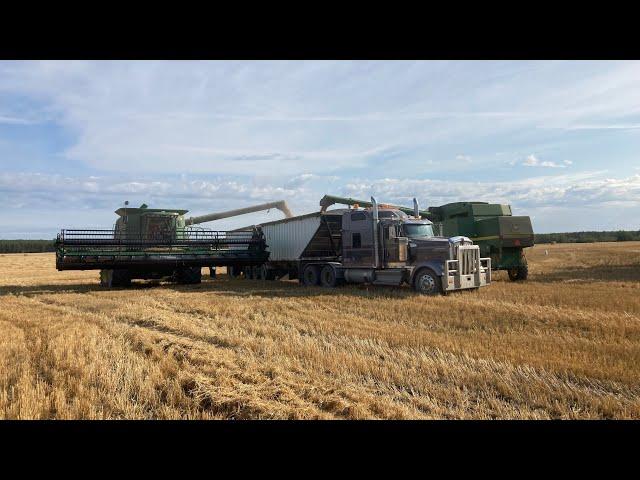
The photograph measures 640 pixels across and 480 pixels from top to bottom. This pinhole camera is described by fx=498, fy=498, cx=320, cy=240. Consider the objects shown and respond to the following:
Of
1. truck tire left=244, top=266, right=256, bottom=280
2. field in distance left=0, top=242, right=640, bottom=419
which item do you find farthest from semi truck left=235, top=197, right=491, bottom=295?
truck tire left=244, top=266, right=256, bottom=280

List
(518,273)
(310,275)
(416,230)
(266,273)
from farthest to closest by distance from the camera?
(266,273)
(518,273)
(310,275)
(416,230)

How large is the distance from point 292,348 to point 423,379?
224cm

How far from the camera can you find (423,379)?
19.0 ft

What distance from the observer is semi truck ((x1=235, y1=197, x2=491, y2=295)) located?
1507cm

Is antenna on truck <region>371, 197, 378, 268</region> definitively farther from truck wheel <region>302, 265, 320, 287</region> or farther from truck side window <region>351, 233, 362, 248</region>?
truck wheel <region>302, 265, 320, 287</region>

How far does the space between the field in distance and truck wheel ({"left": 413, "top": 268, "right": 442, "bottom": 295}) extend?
2615 mm

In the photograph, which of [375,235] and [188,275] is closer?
[375,235]

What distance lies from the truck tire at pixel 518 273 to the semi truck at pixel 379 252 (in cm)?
347

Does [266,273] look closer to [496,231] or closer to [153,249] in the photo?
[153,249]

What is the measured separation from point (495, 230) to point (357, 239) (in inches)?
235

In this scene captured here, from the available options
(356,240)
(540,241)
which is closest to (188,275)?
(356,240)

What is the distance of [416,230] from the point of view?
54.3 feet

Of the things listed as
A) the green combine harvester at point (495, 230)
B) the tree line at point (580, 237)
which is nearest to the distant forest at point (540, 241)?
the tree line at point (580, 237)

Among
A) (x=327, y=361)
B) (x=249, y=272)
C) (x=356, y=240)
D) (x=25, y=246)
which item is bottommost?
(x=327, y=361)
